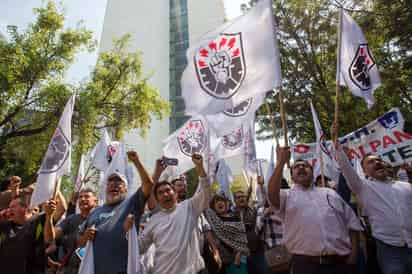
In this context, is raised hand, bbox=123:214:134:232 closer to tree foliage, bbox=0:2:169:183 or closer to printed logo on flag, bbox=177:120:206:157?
printed logo on flag, bbox=177:120:206:157

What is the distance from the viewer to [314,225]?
3.00 meters

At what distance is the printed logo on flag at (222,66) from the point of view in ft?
11.7

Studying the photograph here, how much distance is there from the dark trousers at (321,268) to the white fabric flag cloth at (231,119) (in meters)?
1.50

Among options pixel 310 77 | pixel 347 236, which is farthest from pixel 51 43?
pixel 347 236

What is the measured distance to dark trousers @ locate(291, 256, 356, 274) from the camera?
2.89 m

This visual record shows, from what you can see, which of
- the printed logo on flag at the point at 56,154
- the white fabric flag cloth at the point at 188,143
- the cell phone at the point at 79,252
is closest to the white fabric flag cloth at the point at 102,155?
the white fabric flag cloth at the point at 188,143

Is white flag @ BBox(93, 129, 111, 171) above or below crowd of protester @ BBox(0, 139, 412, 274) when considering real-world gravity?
above

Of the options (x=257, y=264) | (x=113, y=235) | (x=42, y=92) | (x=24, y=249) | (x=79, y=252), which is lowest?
(x=257, y=264)

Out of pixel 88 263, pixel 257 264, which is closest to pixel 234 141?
pixel 257 264

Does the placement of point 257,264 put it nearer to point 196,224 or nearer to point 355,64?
point 196,224

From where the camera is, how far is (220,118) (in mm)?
4137

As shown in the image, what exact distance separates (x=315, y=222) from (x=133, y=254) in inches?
62.0

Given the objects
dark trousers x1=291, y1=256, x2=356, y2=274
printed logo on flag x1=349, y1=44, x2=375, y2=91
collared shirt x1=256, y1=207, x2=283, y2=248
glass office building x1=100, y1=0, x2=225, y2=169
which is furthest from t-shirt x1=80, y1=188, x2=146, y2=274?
glass office building x1=100, y1=0, x2=225, y2=169

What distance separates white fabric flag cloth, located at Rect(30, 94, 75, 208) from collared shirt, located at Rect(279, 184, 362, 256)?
7.54 ft
